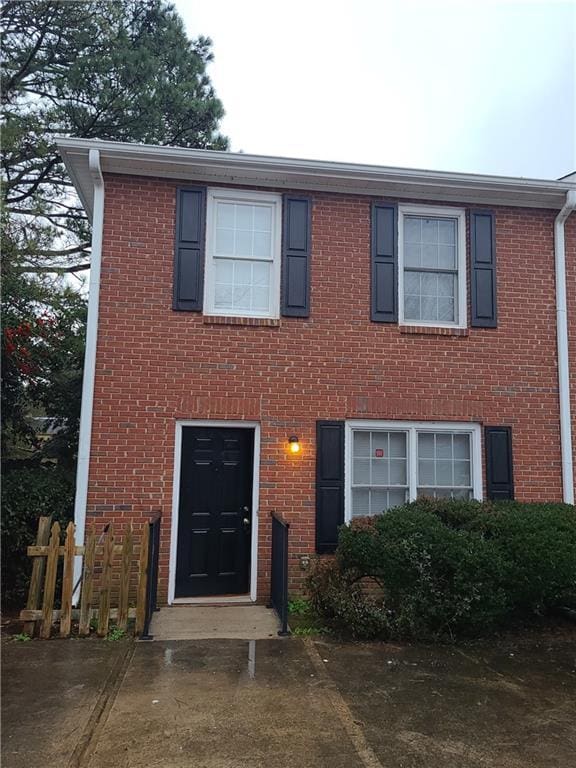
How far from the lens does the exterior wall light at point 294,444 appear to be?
678 cm

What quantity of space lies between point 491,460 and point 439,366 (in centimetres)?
139

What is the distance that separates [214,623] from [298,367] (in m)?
3.12

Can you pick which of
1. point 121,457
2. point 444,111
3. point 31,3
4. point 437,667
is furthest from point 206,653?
point 444,111

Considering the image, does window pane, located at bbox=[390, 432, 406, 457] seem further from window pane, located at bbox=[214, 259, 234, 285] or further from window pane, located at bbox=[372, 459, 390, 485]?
window pane, located at bbox=[214, 259, 234, 285]

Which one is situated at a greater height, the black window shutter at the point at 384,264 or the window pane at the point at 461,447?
the black window shutter at the point at 384,264

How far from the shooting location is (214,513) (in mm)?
6805

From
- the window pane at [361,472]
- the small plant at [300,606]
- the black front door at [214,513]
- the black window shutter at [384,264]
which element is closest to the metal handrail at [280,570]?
the small plant at [300,606]

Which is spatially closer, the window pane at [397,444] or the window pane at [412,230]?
the window pane at [397,444]

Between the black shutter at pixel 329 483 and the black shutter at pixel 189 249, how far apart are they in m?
2.26

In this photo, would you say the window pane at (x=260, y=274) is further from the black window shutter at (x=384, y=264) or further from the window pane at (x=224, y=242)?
the black window shutter at (x=384, y=264)

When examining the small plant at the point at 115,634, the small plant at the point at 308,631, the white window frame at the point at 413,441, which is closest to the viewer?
the small plant at the point at 115,634

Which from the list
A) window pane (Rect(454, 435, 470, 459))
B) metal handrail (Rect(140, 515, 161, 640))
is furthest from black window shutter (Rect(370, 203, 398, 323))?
metal handrail (Rect(140, 515, 161, 640))

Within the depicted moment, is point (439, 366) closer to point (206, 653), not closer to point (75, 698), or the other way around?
point (206, 653)

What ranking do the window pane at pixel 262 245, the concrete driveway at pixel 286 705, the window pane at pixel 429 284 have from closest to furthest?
the concrete driveway at pixel 286 705 < the window pane at pixel 262 245 < the window pane at pixel 429 284
